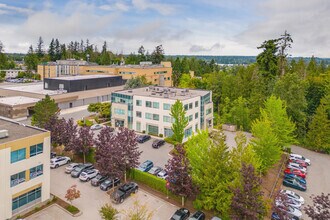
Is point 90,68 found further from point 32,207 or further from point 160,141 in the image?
point 32,207

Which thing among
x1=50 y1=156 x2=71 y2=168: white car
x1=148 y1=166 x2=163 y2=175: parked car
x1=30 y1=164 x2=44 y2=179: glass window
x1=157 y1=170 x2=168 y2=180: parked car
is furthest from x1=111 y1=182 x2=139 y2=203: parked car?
x1=50 y1=156 x2=71 y2=168: white car

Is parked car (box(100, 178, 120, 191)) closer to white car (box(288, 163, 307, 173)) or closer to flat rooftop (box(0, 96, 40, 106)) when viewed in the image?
white car (box(288, 163, 307, 173))

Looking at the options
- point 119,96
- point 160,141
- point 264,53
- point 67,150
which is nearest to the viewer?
point 67,150

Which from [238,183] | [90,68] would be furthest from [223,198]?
[90,68]

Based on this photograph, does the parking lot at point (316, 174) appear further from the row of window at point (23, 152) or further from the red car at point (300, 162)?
the row of window at point (23, 152)

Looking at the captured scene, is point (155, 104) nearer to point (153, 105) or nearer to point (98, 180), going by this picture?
point (153, 105)

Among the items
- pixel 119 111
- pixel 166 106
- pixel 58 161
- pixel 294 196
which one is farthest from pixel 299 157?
pixel 58 161
